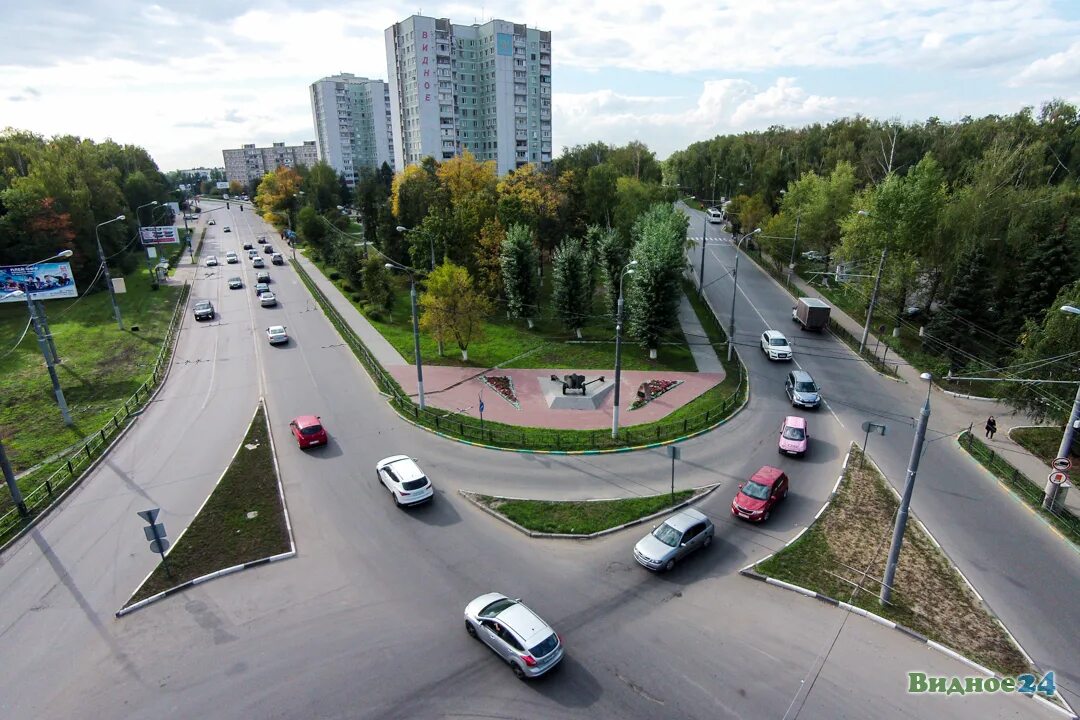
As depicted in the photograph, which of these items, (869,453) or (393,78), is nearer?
(869,453)

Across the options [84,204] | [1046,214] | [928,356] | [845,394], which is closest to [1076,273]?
[1046,214]

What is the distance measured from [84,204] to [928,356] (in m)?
75.9

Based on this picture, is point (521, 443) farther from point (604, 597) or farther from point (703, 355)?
point (703, 355)

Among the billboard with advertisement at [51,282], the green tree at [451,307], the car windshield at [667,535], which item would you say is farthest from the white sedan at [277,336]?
the car windshield at [667,535]

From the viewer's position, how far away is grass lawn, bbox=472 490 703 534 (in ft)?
62.8

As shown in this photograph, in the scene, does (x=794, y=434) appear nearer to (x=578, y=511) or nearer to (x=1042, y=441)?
(x=578, y=511)

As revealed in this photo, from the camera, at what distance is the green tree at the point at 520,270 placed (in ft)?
143

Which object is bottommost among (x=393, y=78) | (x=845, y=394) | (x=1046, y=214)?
(x=845, y=394)

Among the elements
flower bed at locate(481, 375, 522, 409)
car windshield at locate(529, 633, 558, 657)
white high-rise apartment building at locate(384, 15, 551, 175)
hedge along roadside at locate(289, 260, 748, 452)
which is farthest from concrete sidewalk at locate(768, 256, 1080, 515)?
white high-rise apartment building at locate(384, 15, 551, 175)

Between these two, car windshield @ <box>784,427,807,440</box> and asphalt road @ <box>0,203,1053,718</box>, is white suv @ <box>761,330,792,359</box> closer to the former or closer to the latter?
asphalt road @ <box>0,203,1053,718</box>

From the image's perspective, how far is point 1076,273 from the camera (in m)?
32.1


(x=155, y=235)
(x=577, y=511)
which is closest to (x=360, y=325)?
(x=577, y=511)

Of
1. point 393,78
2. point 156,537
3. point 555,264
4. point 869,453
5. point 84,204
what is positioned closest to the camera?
point 156,537

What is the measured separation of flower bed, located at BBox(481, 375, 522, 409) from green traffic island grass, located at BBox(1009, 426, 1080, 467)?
22735 mm
